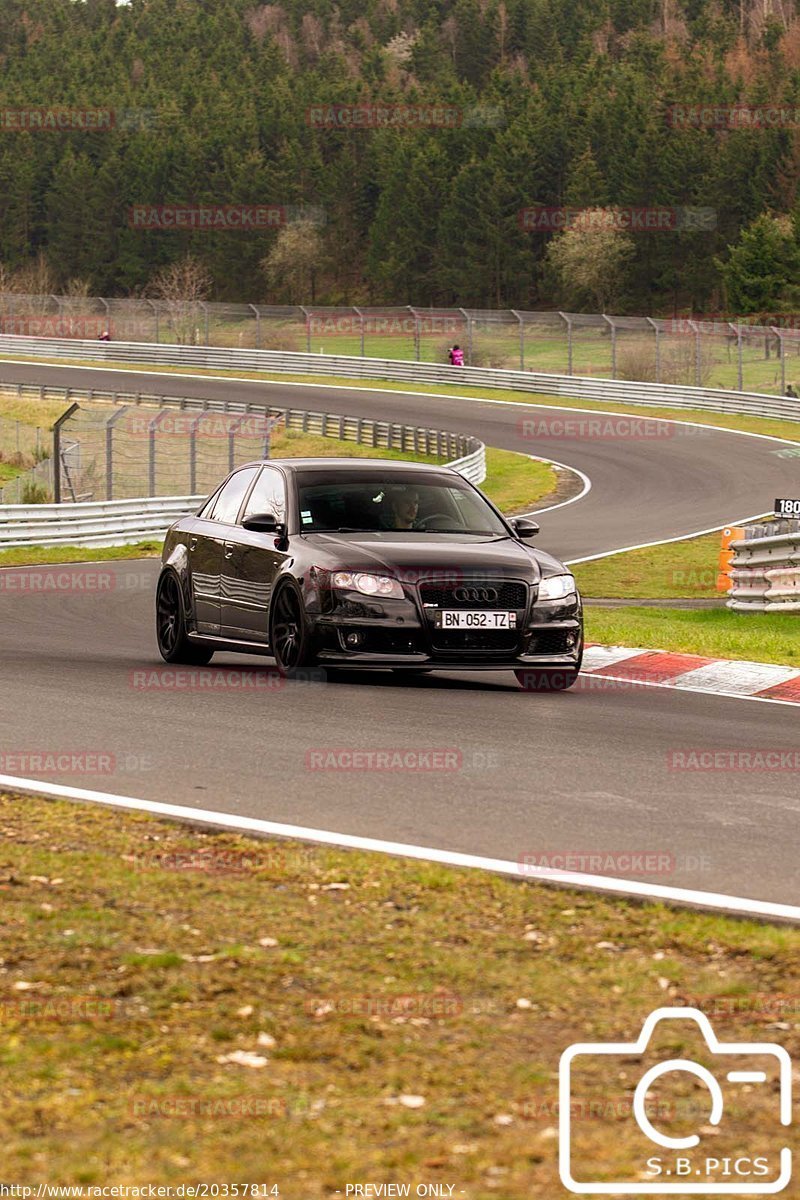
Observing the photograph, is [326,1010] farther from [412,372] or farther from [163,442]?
[412,372]

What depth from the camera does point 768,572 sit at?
67.8 ft

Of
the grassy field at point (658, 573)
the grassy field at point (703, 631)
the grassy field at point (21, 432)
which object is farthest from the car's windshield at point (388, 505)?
the grassy field at point (21, 432)

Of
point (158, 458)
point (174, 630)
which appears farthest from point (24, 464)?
point (174, 630)

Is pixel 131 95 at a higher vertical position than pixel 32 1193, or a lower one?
higher

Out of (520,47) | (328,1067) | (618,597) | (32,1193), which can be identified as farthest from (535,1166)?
(520,47)

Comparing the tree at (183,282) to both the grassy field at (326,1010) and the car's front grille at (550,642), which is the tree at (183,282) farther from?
the grassy field at (326,1010)

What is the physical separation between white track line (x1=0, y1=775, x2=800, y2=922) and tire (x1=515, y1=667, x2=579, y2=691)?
496cm

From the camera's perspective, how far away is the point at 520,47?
158750 millimetres

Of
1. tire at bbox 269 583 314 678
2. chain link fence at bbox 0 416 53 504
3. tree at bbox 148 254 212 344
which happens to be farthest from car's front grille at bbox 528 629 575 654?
tree at bbox 148 254 212 344

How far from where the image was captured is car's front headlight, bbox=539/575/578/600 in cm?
A: 1210

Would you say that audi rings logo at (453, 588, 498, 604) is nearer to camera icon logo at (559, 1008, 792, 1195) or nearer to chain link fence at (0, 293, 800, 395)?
camera icon logo at (559, 1008, 792, 1195)

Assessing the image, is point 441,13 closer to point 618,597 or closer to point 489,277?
point 489,277

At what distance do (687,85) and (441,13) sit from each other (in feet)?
247

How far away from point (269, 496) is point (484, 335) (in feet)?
191
